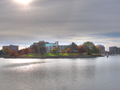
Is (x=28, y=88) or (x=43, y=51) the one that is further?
(x=43, y=51)

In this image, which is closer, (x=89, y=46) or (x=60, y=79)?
(x=60, y=79)

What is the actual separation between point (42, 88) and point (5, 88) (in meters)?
5.93

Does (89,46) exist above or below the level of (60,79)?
above

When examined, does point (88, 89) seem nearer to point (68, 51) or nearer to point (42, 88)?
point (42, 88)

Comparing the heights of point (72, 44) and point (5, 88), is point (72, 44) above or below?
above

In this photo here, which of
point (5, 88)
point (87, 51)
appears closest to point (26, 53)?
point (87, 51)

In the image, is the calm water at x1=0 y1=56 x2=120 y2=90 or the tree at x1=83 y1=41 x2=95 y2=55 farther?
the tree at x1=83 y1=41 x2=95 y2=55

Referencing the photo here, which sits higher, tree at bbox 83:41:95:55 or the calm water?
tree at bbox 83:41:95:55

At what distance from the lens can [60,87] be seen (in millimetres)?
25781

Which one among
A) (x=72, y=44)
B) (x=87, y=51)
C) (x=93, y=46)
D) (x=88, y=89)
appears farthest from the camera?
(x=72, y=44)

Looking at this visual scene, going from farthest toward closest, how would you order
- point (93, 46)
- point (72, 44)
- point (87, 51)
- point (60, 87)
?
point (72, 44)
point (87, 51)
point (93, 46)
point (60, 87)

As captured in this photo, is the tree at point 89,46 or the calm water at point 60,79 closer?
the calm water at point 60,79

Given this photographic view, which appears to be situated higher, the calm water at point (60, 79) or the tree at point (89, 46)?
the tree at point (89, 46)

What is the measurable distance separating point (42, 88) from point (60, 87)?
9.52 ft
